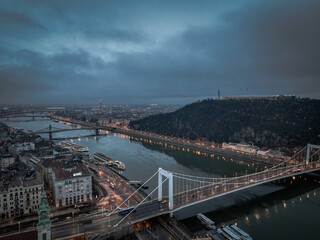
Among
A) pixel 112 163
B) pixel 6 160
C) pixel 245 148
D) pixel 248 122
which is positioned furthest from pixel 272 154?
pixel 6 160

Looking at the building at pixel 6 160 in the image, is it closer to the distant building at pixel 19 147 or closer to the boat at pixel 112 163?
the distant building at pixel 19 147

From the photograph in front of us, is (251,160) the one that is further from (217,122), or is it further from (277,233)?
(217,122)

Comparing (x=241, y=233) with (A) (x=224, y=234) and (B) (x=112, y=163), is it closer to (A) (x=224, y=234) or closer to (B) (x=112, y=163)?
(A) (x=224, y=234)

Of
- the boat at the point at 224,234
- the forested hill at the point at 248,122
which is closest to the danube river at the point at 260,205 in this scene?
the boat at the point at 224,234

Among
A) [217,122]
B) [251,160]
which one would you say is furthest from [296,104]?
[251,160]

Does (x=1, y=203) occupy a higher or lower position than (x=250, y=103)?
lower

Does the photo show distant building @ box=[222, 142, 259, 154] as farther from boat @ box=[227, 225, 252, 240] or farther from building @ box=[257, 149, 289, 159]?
boat @ box=[227, 225, 252, 240]

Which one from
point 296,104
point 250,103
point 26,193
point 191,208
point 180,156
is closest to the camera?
point 26,193

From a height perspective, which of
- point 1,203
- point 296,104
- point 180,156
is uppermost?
point 296,104
